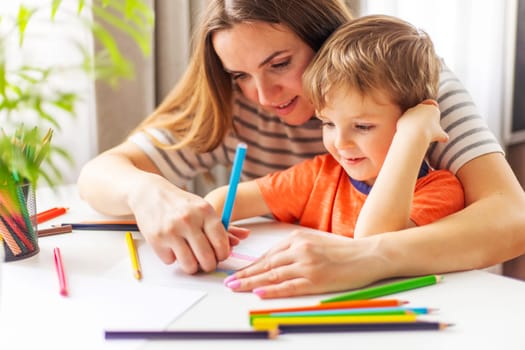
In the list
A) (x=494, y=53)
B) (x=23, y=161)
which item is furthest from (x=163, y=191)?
(x=494, y=53)

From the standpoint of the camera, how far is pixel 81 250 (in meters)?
0.91

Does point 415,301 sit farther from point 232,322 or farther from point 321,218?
point 321,218

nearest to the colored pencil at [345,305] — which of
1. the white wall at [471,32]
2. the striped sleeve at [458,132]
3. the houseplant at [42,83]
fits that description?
the houseplant at [42,83]

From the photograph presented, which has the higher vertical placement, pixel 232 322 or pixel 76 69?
pixel 76 69

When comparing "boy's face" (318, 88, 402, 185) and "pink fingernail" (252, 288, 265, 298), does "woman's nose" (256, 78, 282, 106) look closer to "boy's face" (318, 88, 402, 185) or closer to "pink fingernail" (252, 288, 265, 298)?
"boy's face" (318, 88, 402, 185)

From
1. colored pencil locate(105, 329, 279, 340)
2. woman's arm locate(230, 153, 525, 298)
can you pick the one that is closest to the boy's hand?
woman's arm locate(230, 153, 525, 298)

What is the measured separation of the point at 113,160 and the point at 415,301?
2.10 ft

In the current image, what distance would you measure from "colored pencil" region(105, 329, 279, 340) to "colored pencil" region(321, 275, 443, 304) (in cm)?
10

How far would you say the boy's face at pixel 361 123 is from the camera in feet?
3.12

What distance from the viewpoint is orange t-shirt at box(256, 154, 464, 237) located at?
1041 mm

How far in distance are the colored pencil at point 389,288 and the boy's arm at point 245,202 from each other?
384 millimetres

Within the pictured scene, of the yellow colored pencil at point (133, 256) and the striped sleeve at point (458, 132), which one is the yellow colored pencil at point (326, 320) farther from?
the striped sleeve at point (458, 132)

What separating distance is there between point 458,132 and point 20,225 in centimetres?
67

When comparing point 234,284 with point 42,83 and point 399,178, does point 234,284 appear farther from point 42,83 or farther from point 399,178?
point 42,83
